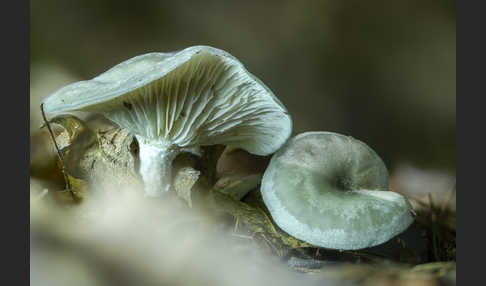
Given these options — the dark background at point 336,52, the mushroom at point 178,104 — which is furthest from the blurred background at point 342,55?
the mushroom at point 178,104

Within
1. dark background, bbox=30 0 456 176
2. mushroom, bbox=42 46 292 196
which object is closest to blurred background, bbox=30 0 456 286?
dark background, bbox=30 0 456 176

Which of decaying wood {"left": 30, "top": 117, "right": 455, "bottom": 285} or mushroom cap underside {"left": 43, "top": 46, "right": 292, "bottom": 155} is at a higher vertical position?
mushroom cap underside {"left": 43, "top": 46, "right": 292, "bottom": 155}

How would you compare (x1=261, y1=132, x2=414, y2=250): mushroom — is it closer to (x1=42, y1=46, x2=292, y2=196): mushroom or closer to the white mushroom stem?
(x1=42, y1=46, x2=292, y2=196): mushroom

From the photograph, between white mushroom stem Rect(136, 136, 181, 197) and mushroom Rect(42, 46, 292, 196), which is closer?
mushroom Rect(42, 46, 292, 196)

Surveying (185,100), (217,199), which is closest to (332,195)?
(217,199)

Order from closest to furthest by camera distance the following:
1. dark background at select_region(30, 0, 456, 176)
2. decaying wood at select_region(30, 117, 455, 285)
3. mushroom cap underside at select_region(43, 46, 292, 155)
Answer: mushroom cap underside at select_region(43, 46, 292, 155), decaying wood at select_region(30, 117, 455, 285), dark background at select_region(30, 0, 456, 176)

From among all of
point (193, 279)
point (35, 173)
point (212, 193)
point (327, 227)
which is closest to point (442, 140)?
point (327, 227)

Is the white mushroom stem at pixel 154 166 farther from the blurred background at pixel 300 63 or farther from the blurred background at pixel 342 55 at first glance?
the blurred background at pixel 342 55
